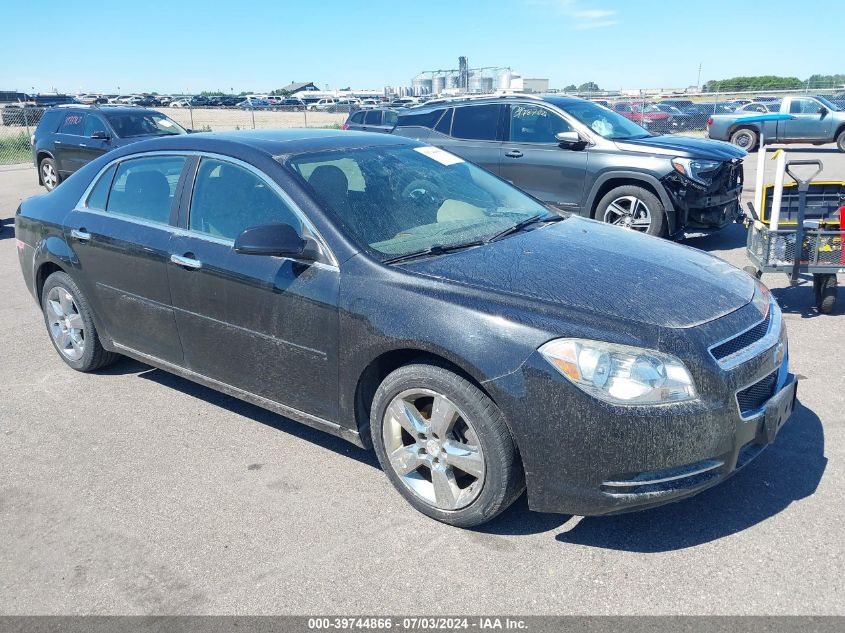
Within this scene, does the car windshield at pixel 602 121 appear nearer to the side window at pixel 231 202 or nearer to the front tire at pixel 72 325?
the side window at pixel 231 202

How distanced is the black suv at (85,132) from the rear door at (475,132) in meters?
7.27

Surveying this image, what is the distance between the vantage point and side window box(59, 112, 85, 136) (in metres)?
15.4

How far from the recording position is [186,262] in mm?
4168

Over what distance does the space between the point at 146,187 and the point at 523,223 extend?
2.32 metres

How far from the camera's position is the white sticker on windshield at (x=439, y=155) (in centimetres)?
462

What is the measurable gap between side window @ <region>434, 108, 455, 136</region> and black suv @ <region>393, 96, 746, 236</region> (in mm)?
14

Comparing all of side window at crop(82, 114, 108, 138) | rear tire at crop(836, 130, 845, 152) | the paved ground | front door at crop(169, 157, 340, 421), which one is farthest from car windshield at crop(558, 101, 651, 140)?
rear tire at crop(836, 130, 845, 152)

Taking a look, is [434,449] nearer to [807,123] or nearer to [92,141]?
[92,141]

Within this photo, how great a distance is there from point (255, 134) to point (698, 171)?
18.5ft

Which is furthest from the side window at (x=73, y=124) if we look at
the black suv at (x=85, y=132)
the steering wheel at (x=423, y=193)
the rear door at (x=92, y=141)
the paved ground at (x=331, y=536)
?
the steering wheel at (x=423, y=193)

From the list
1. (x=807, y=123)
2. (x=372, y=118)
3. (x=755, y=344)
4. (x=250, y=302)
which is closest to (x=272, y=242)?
(x=250, y=302)

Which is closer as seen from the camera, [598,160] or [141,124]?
[598,160]

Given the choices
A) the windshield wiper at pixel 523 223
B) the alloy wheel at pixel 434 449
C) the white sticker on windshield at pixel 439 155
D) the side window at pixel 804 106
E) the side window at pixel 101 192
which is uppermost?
the side window at pixel 804 106

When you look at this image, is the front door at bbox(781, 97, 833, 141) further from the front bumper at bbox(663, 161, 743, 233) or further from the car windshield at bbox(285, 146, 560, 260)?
the car windshield at bbox(285, 146, 560, 260)
